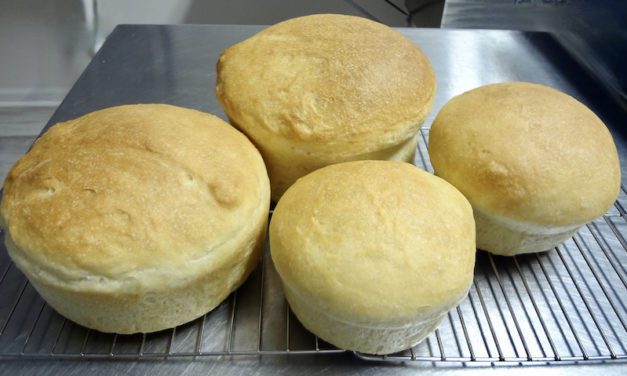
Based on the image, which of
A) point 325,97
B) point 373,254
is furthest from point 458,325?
point 325,97

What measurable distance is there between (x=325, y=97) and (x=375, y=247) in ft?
1.92

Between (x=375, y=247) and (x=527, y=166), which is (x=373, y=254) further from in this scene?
(x=527, y=166)

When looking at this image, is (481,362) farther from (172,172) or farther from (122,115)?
(122,115)

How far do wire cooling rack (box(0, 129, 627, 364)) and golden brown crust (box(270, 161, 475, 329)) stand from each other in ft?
0.76

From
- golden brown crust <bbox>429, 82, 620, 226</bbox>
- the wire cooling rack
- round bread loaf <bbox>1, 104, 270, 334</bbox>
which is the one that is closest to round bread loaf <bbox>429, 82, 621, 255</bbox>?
golden brown crust <bbox>429, 82, 620, 226</bbox>

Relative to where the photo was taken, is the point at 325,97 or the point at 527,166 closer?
the point at 527,166

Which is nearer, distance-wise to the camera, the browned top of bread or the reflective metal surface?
the reflective metal surface

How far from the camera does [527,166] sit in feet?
4.94

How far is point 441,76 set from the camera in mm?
2734

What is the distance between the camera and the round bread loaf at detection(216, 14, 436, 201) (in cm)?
160

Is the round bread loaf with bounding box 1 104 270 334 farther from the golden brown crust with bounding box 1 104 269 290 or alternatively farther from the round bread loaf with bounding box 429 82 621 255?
the round bread loaf with bounding box 429 82 621 255

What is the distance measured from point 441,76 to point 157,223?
6.50 ft

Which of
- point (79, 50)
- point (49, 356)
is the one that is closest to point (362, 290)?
point (49, 356)

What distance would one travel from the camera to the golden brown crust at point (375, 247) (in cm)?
123
